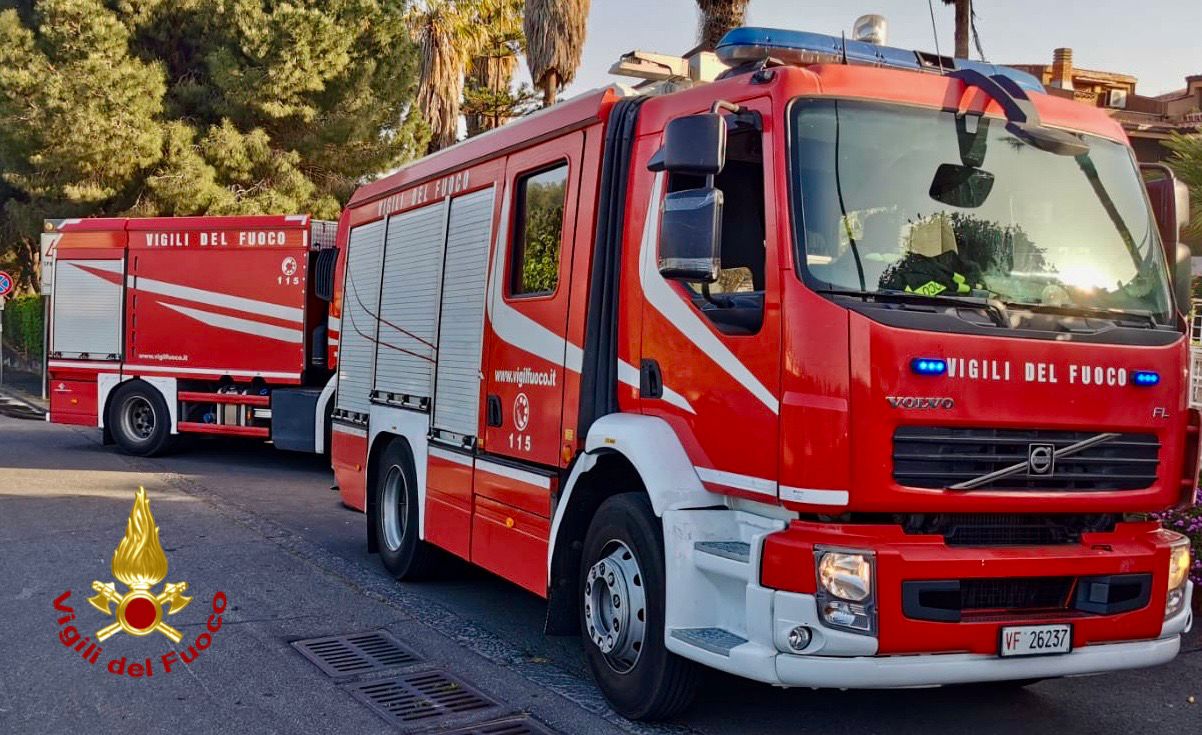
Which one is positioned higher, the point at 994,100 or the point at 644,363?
the point at 994,100

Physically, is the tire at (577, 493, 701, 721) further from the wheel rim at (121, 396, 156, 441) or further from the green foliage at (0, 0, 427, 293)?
the green foliage at (0, 0, 427, 293)

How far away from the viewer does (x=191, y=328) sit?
627 inches

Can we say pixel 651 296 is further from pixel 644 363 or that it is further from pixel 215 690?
pixel 215 690

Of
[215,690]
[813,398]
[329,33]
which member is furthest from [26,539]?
[329,33]

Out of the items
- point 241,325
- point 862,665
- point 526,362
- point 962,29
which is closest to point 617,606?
point 862,665

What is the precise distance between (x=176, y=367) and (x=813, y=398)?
13.1 metres

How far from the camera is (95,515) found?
1084 cm

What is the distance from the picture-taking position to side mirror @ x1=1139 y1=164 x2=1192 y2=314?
557cm

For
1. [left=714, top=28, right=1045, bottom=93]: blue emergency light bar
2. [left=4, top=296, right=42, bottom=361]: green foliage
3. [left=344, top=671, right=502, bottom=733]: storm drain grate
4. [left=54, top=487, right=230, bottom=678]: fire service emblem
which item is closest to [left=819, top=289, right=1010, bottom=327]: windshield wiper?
[left=714, top=28, right=1045, bottom=93]: blue emergency light bar

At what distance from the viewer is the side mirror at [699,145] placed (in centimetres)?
482

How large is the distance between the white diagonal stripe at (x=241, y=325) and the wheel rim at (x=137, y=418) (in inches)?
54.9

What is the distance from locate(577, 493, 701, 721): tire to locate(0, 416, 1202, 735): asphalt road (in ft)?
0.52

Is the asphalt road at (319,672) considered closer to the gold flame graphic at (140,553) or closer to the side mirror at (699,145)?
the gold flame graphic at (140,553)

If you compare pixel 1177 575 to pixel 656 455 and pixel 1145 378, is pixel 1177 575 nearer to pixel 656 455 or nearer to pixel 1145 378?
pixel 1145 378
